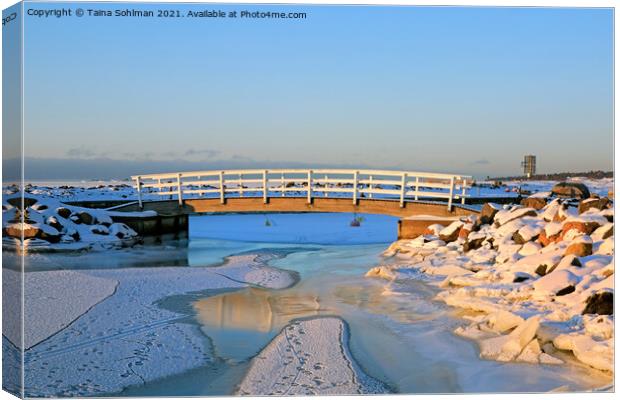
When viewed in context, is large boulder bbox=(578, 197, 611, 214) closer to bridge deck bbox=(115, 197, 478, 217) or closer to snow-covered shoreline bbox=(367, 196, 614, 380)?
snow-covered shoreline bbox=(367, 196, 614, 380)

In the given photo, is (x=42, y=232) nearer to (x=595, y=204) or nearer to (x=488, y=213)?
(x=488, y=213)

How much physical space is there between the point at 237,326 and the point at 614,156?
348 cm

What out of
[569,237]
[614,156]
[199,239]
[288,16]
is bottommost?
[199,239]

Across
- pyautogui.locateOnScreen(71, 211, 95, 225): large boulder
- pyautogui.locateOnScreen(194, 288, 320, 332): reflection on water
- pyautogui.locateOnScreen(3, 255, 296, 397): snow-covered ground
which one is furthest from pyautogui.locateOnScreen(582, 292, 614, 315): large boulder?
pyautogui.locateOnScreen(71, 211, 95, 225): large boulder

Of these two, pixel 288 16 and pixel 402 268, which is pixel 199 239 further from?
pixel 288 16

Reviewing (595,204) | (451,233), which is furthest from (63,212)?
(595,204)

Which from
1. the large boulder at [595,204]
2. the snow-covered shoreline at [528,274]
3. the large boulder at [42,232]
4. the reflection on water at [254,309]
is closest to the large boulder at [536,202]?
the snow-covered shoreline at [528,274]

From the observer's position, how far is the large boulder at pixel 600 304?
5720mm

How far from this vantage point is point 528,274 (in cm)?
762

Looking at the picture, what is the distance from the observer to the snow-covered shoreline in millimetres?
5223

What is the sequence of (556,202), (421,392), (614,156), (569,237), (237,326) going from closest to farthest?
(421,392) < (614,156) < (237,326) < (569,237) < (556,202)

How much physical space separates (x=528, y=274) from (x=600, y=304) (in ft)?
6.06

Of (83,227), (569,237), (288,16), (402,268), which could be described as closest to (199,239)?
(83,227)

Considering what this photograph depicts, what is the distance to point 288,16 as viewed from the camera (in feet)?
16.9
